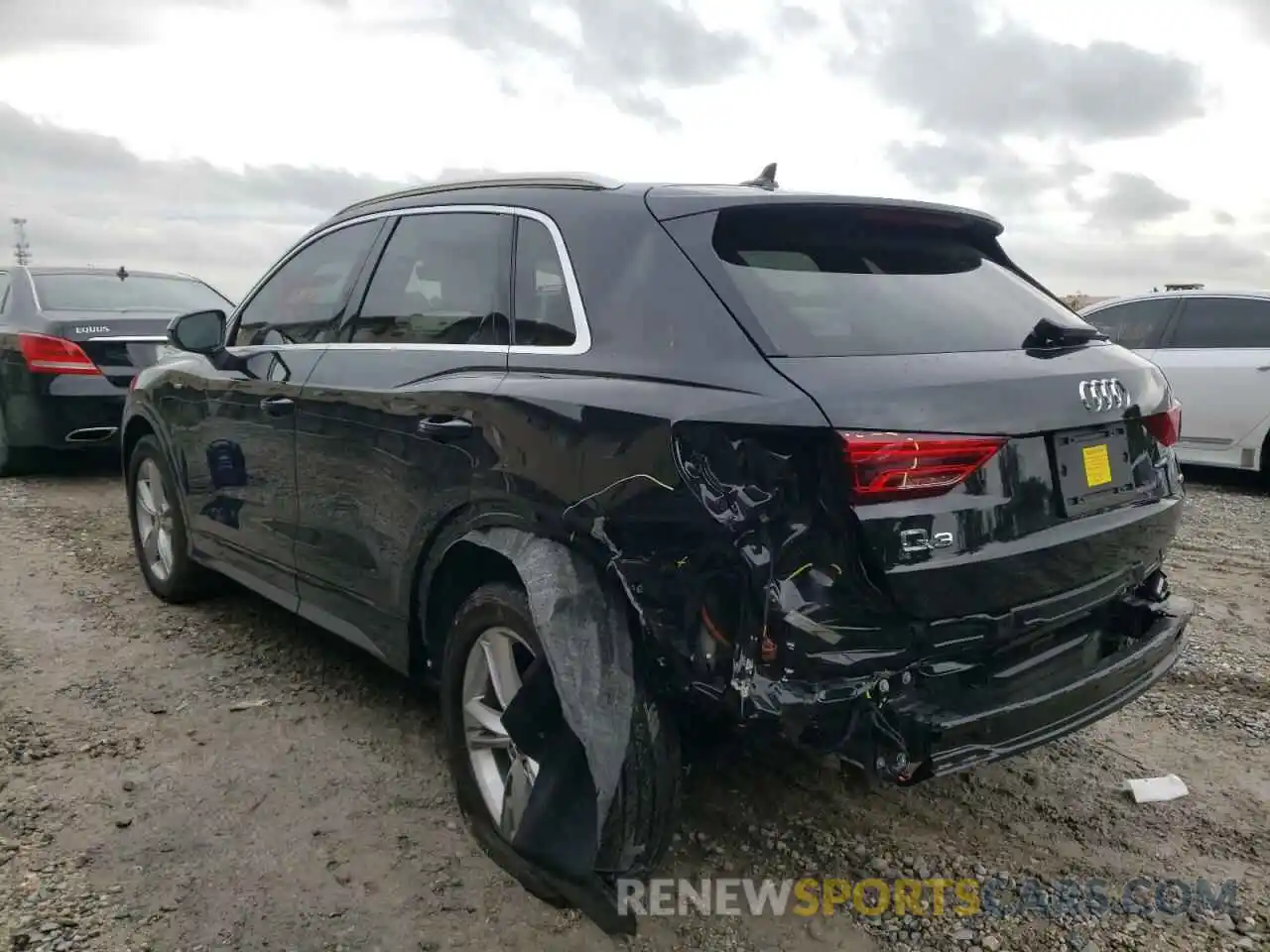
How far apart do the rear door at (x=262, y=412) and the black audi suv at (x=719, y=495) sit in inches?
13.5

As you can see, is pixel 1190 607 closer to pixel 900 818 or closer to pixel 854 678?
pixel 900 818

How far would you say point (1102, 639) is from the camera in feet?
8.66

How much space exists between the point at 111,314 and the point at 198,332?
381 cm

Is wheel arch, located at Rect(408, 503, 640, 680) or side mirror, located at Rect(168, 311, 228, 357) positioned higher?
side mirror, located at Rect(168, 311, 228, 357)

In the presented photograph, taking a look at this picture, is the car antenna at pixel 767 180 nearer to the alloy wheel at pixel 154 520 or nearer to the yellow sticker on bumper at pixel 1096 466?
the yellow sticker on bumper at pixel 1096 466

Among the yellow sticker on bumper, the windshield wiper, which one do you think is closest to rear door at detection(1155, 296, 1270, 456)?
the windshield wiper

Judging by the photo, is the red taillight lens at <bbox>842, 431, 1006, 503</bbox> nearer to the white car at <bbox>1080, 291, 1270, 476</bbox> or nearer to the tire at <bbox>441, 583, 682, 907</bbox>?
the tire at <bbox>441, 583, 682, 907</bbox>

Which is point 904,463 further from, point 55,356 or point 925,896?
point 55,356

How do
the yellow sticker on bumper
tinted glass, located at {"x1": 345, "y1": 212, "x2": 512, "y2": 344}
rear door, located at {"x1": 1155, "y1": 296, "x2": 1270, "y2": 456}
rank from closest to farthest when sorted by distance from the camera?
the yellow sticker on bumper → tinted glass, located at {"x1": 345, "y1": 212, "x2": 512, "y2": 344} → rear door, located at {"x1": 1155, "y1": 296, "x2": 1270, "y2": 456}

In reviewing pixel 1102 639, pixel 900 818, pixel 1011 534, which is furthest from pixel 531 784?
pixel 1102 639

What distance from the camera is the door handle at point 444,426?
2732 millimetres

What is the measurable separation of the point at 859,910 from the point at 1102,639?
94 cm

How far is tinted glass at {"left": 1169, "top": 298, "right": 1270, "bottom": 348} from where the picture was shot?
7.89 meters

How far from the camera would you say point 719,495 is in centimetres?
212
